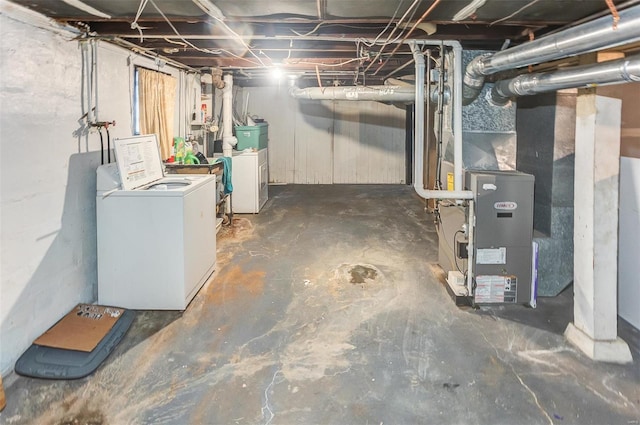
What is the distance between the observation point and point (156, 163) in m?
3.62

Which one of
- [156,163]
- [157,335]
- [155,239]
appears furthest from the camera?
[156,163]

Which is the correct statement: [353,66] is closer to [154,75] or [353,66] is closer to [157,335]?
[154,75]

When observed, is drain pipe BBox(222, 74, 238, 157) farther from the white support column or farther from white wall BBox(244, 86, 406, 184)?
the white support column

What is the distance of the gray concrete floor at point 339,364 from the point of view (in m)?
2.05

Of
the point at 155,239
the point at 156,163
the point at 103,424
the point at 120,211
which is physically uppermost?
the point at 156,163

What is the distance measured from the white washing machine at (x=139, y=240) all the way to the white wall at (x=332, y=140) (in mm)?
6115

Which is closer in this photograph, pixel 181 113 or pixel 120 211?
pixel 120 211

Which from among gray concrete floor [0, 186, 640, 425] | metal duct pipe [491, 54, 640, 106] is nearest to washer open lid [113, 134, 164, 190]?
gray concrete floor [0, 186, 640, 425]

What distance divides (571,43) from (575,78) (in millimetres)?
425

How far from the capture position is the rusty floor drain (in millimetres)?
3851

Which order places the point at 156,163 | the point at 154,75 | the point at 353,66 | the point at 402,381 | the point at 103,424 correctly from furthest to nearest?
the point at 353,66
the point at 154,75
the point at 156,163
the point at 402,381
the point at 103,424

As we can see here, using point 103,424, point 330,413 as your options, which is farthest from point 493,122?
point 103,424

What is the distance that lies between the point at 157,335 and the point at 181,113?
11.5 feet

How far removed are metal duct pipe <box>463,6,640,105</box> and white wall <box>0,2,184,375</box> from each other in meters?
2.84
